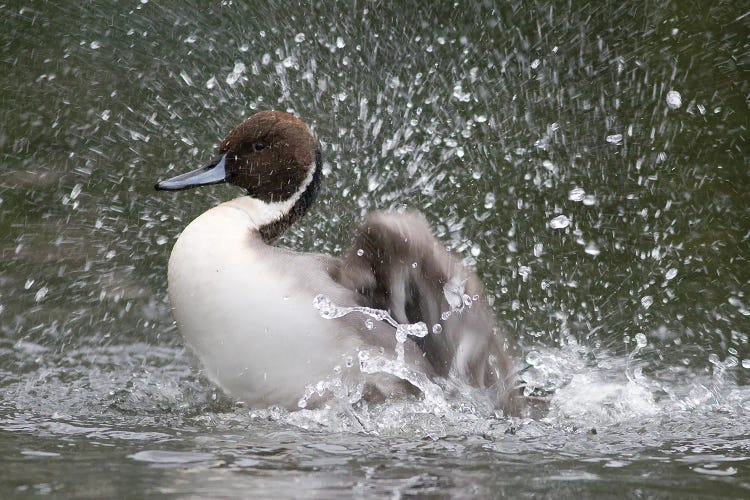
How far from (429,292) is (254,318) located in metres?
0.59

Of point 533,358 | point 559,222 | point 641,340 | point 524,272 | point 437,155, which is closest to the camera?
point 533,358

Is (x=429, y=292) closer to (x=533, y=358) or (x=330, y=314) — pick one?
(x=330, y=314)

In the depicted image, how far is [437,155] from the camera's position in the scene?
21.2 feet

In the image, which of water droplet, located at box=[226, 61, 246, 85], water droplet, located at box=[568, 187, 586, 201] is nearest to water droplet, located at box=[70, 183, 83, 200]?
water droplet, located at box=[226, 61, 246, 85]

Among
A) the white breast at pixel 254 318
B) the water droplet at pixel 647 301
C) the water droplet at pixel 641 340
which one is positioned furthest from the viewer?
the water droplet at pixel 647 301

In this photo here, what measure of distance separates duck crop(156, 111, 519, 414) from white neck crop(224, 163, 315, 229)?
3.8 inches

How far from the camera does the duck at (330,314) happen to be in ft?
12.4

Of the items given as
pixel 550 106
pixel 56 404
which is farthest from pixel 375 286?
pixel 550 106

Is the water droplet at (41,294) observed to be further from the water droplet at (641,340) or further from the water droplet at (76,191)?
the water droplet at (641,340)

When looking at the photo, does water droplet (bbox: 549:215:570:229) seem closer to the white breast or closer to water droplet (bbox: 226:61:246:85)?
water droplet (bbox: 226:61:246:85)

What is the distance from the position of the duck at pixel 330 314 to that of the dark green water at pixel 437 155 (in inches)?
34.1

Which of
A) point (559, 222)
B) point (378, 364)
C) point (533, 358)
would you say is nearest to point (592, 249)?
point (559, 222)

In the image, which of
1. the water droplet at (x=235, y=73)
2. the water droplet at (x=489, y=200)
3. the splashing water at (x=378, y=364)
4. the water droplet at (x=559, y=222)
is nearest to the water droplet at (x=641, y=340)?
the water droplet at (x=559, y=222)

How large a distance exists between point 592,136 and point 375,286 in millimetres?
3070
